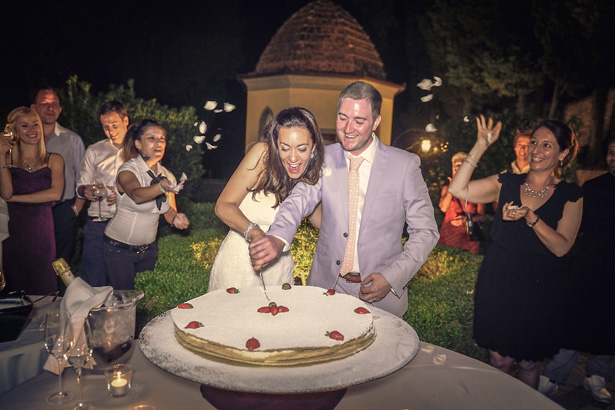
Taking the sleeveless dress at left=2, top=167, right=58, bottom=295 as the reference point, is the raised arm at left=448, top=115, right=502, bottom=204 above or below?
above

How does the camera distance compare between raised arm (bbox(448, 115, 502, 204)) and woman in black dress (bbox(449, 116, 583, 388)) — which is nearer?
raised arm (bbox(448, 115, 502, 204))

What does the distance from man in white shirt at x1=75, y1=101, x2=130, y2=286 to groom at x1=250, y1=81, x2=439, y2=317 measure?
343 cm

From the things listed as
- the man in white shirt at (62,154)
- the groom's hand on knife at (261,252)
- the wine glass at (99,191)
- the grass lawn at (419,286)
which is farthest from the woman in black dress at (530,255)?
the man in white shirt at (62,154)

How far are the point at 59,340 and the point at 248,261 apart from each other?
6.89 feet

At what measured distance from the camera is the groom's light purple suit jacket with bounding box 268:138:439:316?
3.28m

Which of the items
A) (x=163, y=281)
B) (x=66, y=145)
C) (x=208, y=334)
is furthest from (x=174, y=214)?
(x=208, y=334)

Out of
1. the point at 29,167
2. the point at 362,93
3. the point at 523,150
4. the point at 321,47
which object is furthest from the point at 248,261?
the point at 321,47

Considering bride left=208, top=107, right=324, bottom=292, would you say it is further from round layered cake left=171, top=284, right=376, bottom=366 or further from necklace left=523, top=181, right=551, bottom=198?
necklace left=523, top=181, right=551, bottom=198

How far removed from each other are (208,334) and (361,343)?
2.14ft

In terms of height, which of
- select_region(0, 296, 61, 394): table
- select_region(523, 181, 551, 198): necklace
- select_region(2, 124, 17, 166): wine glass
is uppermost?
select_region(2, 124, 17, 166): wine glass

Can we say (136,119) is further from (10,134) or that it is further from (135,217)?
(135,217)

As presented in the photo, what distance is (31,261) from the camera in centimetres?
571

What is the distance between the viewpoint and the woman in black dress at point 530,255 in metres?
4.16

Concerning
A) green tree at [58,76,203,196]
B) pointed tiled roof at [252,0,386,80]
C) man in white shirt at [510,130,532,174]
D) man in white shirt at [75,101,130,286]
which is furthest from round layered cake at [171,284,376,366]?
pointed tiled roof at [252,0,386,80]
